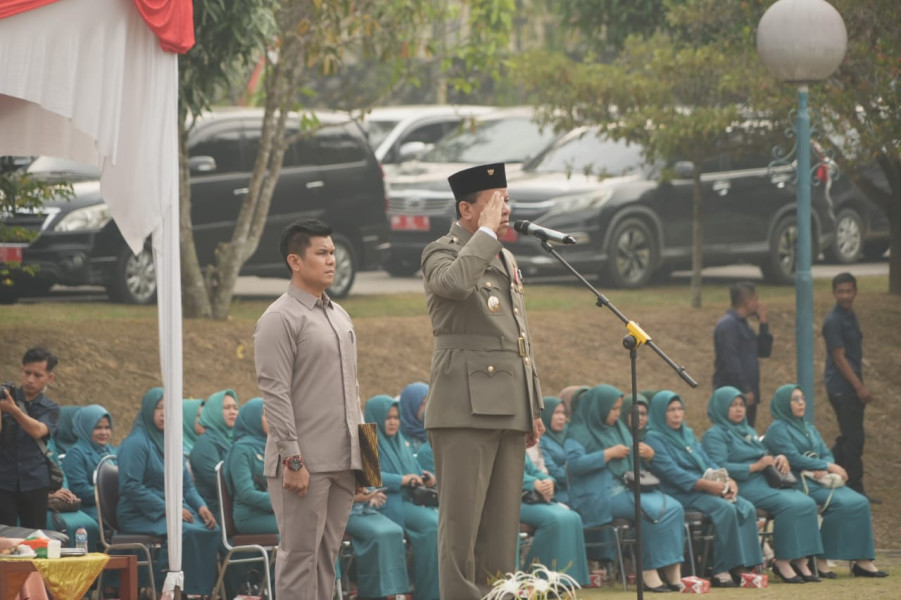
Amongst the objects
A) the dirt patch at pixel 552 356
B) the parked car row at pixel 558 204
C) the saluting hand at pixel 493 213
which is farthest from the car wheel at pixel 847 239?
the saluting hand at pixel 493 213

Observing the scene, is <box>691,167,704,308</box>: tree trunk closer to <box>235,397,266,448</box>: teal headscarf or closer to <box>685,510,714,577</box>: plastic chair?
<box>685,510,714,577</box>: plastic chair

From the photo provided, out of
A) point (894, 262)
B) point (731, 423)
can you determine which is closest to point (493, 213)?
point (731, 423)

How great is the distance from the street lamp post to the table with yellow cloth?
20.7 feet

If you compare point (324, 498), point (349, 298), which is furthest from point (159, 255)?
point (349, 298)

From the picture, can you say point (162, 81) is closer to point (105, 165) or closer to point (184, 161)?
point (105, 165)

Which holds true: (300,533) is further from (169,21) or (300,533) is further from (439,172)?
(439,172)

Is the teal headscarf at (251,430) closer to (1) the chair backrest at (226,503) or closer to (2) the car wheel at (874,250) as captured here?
(1) the chair backrest at (226,503)

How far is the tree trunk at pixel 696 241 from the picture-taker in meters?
17.8

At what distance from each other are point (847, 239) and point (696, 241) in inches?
97.9

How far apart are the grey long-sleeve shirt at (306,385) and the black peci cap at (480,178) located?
2.80 ft

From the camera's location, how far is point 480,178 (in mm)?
6898

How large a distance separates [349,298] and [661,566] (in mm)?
8209

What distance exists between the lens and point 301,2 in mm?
15133

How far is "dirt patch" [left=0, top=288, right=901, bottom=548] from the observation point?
14.0 meters
